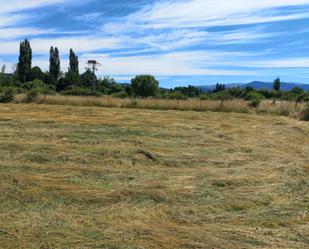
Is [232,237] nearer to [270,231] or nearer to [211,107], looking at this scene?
[270,231]

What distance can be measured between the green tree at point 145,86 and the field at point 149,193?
3647 centimetres

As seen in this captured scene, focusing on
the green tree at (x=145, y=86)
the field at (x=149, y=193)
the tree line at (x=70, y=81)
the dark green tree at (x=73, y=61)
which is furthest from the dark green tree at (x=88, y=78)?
the field at (x=149, y=193)

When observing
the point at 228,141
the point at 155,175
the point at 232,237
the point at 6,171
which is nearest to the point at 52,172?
the point at 6,171

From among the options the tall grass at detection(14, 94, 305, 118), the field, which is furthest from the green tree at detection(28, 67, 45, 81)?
the field

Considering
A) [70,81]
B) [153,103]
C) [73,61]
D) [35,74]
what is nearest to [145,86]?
[70,81]

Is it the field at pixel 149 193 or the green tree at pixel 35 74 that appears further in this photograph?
the green tree at pixel 35 74

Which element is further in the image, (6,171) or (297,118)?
(297,118)

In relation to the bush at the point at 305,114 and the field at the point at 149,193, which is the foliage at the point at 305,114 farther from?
the field at the point at 149,193

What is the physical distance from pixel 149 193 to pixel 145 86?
42.8 metres

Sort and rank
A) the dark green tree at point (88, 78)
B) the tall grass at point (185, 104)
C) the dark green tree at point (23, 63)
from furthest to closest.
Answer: the dark green tree at point (23, 63) < the dark green tree at point (88, 78) < the tall grass at point (185, 104)

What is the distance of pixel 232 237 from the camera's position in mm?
4758

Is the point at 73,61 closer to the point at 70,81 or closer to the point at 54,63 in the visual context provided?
the point at 54,63

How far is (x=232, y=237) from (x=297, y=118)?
1970cm

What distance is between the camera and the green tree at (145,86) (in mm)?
48656
